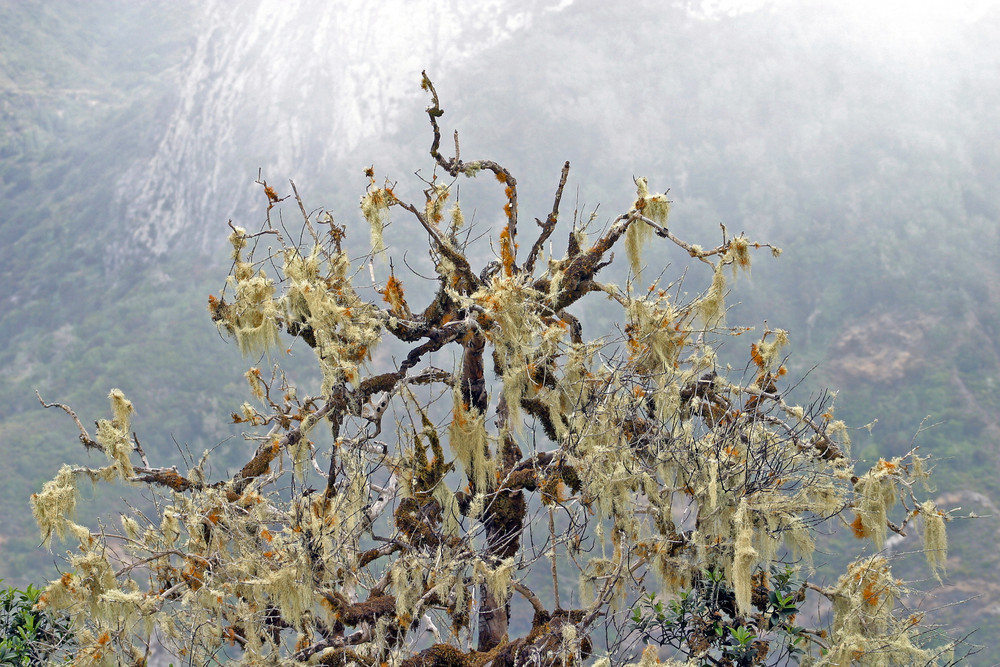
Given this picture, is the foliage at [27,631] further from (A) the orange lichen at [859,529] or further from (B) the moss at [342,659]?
(A) the orange lichen at [859,529]

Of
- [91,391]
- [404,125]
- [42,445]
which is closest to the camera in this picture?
[42,445]

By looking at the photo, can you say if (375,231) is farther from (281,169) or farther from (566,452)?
(281,169)

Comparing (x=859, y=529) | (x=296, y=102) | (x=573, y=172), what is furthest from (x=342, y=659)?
(x=296, y=102)

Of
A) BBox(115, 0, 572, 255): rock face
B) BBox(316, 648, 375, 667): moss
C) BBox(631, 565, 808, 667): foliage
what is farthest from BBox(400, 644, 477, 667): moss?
BBox(115, 0, 572, 255): rock face

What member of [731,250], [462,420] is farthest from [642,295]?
[462,420]

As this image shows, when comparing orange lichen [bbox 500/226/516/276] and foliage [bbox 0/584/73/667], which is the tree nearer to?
orange lichen [bbox 500/226/516/276]

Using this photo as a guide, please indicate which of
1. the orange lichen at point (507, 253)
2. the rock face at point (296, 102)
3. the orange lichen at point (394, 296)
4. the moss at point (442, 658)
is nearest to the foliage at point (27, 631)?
the moss at point (442, 658)

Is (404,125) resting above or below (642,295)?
above

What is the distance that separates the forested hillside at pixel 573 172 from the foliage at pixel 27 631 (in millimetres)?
22399

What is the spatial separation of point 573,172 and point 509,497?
32227mm

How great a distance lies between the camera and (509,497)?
4.99 meters

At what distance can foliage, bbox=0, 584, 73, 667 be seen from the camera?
4.85 metres

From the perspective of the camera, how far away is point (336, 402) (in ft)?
15.5

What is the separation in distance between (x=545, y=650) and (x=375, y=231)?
2511 mm
